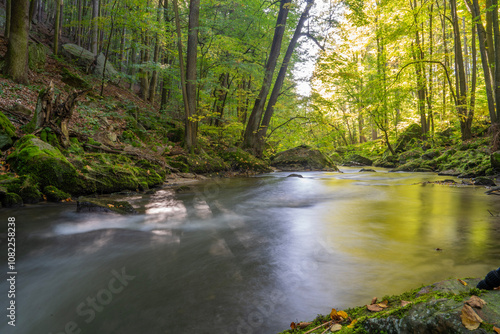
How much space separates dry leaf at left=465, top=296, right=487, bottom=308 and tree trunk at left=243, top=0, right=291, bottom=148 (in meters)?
12.3

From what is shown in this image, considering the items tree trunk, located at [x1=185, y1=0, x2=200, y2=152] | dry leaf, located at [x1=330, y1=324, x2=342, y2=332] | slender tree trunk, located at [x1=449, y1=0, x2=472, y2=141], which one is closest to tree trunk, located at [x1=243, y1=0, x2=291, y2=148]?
tree trunk, located at [x1=185, y1=0, x2=200, y2=152]

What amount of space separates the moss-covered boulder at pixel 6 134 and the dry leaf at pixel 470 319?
8.51 metres

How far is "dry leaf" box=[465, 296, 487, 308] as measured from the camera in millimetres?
1197

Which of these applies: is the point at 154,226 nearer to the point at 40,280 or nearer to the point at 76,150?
the point at 40,280

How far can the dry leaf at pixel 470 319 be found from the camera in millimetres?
1114

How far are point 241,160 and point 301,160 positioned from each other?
477cm

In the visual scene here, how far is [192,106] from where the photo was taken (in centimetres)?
1091

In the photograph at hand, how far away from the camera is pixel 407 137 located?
2106 centimetres

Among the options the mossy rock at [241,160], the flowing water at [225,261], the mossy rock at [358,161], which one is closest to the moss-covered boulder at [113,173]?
the flowing water at [225,261]

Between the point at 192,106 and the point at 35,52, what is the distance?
7563mm

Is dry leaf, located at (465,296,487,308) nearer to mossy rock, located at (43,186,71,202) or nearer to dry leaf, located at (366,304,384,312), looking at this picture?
dry leaf, located at (366,304,384,312)

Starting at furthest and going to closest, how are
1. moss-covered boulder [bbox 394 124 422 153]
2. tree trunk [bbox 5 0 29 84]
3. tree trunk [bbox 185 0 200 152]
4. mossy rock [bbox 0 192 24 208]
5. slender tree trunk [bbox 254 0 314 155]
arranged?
1. moss-covered boulder [bbox 394 124 422 153]
2. slender tree trunk [bbox 254 0 314 155]
3. tree trunk [bbox 185 0 200 152]
4. tree trunk [bbox 5 0 29 84]
5. mossy rock [bbox 0 192 24 208]

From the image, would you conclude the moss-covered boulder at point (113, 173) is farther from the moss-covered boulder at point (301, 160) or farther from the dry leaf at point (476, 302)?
the moss-covered boulder at point (301, 160)

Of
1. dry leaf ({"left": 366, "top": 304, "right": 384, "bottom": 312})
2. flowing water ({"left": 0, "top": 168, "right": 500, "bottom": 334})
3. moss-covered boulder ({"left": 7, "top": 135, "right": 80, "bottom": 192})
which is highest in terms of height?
moss-covered boulder ({"left": 7, "top": 135, "right": 80, "bottom": 192})
